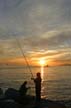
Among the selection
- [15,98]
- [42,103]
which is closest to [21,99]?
[15,98]

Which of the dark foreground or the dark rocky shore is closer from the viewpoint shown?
the dark foreground

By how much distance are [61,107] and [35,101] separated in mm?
2114

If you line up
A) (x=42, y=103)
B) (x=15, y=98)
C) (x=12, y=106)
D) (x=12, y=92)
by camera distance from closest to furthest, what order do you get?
(x=12, y=106), (x=42, y=103), (x=15, y=98), (x=12, y=92)

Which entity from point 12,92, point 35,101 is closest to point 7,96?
point 12,92

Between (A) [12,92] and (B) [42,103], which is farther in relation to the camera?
(A) [12,92]

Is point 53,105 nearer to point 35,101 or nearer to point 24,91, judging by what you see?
point 35,101

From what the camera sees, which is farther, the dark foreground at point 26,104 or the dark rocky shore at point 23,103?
the dark rocky shore at point 23,103

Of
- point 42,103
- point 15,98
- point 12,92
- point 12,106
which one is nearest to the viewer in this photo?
point 12,106

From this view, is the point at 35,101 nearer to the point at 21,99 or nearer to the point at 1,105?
the point at 21,99

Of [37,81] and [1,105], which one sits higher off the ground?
[37,81]

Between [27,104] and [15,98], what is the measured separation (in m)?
1.18

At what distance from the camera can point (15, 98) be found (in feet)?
73.2

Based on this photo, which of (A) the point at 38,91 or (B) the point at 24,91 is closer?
(A) the point at 38,91

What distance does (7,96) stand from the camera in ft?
76.4
